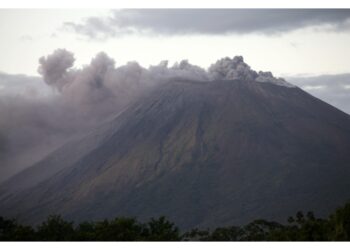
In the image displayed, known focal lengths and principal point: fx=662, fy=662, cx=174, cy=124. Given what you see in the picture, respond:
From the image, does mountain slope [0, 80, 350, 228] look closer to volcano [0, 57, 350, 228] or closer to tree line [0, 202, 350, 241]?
volcano [0, 57, 350, 228]

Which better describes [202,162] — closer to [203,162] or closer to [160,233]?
[203,162]

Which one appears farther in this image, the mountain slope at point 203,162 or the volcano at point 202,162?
the mountain slope at point 203,162

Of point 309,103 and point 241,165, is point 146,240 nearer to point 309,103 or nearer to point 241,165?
point 241,165

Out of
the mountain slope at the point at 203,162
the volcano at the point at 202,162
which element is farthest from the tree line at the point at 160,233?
the mountain slope at the point at 203,162

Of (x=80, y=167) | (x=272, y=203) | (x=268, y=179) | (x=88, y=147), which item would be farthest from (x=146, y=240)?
(x=88, y=147)

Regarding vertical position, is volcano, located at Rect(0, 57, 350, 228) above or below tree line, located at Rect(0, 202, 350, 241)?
above

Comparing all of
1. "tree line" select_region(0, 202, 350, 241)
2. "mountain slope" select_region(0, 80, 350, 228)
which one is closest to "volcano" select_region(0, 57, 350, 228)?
"mountain slope" select_region(0, 80, 350, 228)

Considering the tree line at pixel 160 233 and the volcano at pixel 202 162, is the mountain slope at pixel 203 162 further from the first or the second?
the tree line at pixel 160 233
